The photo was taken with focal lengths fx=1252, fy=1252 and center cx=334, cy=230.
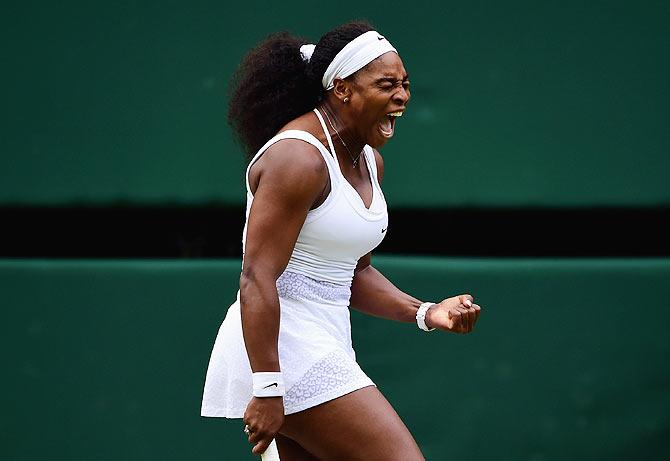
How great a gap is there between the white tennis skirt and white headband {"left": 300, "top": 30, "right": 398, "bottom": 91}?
0.48 meters

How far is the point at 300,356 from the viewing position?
277cm

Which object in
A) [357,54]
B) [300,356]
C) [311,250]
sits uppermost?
[357,54]

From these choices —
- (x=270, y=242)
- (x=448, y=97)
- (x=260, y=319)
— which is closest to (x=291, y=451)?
(x=260, y=319)

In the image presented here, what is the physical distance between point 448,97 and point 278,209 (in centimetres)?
153

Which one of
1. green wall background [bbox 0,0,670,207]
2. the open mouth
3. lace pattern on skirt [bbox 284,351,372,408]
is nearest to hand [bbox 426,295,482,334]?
lace pattern on skirt [bbox 284,351,372,408]

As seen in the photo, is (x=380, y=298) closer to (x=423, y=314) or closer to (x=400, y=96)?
(x=423, y=314)

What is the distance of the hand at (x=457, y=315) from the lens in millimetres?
2797

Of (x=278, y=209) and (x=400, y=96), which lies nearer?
(x=278, y=209)
